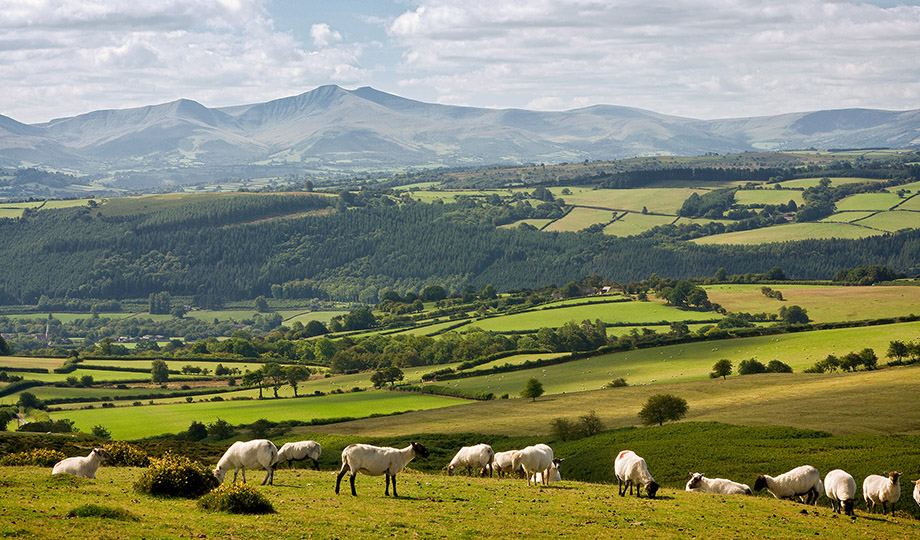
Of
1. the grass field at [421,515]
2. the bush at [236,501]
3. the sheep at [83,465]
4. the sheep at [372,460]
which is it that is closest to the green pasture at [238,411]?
the sheep at [83,465]

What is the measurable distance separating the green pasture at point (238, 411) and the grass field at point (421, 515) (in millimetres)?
55974

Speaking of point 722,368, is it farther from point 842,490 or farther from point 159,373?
point 159,373

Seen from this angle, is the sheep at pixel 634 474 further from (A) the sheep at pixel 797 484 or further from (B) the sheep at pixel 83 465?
(B) the sheep at pixel 83 465

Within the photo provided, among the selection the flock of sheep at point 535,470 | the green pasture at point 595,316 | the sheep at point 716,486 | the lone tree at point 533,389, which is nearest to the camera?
A: the flock of sheep at point 535,470

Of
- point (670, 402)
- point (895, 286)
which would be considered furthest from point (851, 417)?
point (895, 286)

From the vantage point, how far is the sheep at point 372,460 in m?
29.3

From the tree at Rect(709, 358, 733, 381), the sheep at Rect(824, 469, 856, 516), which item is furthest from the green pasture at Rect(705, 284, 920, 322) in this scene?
the sheep at Rect(824, 469, 856, 516)

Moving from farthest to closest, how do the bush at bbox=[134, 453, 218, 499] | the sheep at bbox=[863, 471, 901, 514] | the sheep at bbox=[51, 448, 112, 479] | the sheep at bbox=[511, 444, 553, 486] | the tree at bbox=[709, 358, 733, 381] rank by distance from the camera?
the tree at bbox=[709, 358, 733, 381] → the sheep at bbox=[511, 444, 553, 486] → the sheep at bbox=[863, 471, 901, 514] → the sheep at bbox=[51, 448, 112, 479] → the bush at bbox=[134, 453, 218, 499]

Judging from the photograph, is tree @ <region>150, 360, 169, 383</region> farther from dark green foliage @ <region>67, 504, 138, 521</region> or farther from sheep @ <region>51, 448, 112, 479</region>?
dark green foliage @ <region>67, 504, 138, 521</region>

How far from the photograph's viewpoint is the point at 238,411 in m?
93.9

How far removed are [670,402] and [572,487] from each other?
36793 mm

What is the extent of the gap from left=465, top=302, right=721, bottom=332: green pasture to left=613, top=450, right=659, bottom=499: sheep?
125908 millimetres

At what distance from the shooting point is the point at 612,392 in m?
91.7

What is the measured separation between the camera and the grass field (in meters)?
22.5
